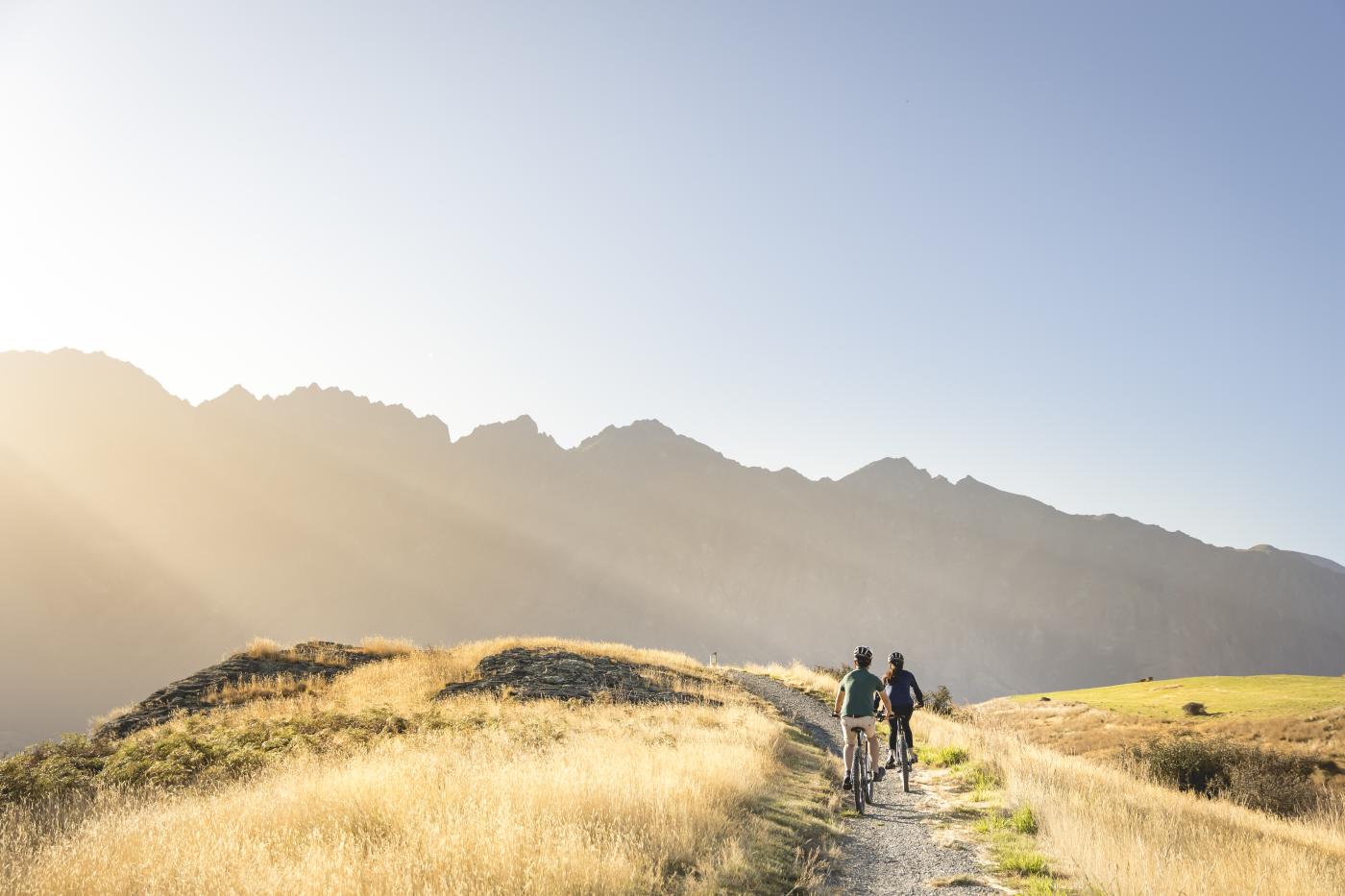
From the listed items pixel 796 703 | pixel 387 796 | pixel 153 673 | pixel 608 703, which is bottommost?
pixel 153 673

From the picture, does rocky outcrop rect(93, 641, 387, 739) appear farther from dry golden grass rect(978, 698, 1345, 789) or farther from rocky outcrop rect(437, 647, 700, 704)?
dry golden grass rect(978, 698, 1345, 789)

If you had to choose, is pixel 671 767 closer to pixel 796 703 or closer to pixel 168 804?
pixel 168 804

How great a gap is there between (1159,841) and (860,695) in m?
4.79

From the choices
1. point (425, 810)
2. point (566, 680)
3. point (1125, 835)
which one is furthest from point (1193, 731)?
point (425, 810)

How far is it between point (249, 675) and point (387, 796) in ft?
64.5

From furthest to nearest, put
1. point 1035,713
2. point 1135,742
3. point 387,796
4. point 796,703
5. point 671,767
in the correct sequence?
point 1035,713
point 1135,742
point 796,703
point 671,767
point 387,796

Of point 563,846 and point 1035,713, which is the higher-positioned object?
point 563,846

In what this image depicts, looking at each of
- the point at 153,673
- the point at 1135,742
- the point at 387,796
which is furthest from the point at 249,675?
the point at 153,673

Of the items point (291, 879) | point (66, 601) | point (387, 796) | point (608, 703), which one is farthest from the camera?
point (66, 601)

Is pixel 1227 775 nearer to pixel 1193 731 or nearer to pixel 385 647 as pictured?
pixel 1193 731

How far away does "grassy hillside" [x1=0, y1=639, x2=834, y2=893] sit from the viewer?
5.87m

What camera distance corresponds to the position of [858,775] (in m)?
11.4

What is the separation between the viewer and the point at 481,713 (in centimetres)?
1683

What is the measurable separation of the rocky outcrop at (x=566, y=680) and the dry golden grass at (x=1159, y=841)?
1263 centimetres
